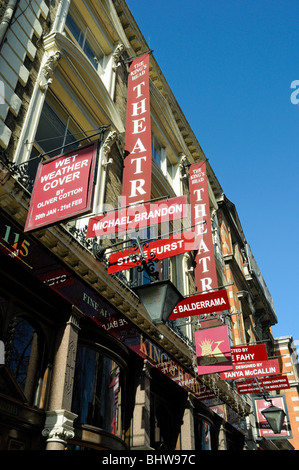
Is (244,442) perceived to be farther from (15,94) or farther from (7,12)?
(7,12)

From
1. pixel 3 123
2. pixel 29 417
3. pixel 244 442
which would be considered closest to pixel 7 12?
pixel 3 123

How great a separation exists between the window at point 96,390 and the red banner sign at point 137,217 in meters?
2.70

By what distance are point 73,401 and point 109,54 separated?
1357 cm

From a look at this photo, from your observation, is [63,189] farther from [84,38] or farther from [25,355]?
[84,38]

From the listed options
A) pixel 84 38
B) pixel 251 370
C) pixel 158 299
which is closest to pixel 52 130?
pixel 84 38

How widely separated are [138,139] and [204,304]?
18.0 ft

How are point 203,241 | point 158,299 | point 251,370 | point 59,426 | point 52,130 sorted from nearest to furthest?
point 158,299 → point 59,426 → point 52,130 → point 251,370 → point 203,241

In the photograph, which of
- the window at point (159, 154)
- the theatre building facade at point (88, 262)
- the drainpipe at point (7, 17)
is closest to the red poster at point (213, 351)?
the theatre building facade at point (88, 262)

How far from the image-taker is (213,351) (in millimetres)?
11477

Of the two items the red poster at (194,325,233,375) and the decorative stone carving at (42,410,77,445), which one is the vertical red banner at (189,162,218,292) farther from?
the decorative stone carving at (42,410,77,445)

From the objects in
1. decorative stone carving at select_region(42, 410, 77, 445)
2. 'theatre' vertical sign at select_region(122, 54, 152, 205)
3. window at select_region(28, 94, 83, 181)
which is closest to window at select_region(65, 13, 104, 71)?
'theatre' vertical sign at select_region(122, 54, 152, 205)

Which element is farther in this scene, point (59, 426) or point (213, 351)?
point (213, 351)

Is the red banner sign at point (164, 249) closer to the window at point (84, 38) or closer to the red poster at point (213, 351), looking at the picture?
the red poster at point (213, 351)

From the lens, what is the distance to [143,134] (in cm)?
1219
